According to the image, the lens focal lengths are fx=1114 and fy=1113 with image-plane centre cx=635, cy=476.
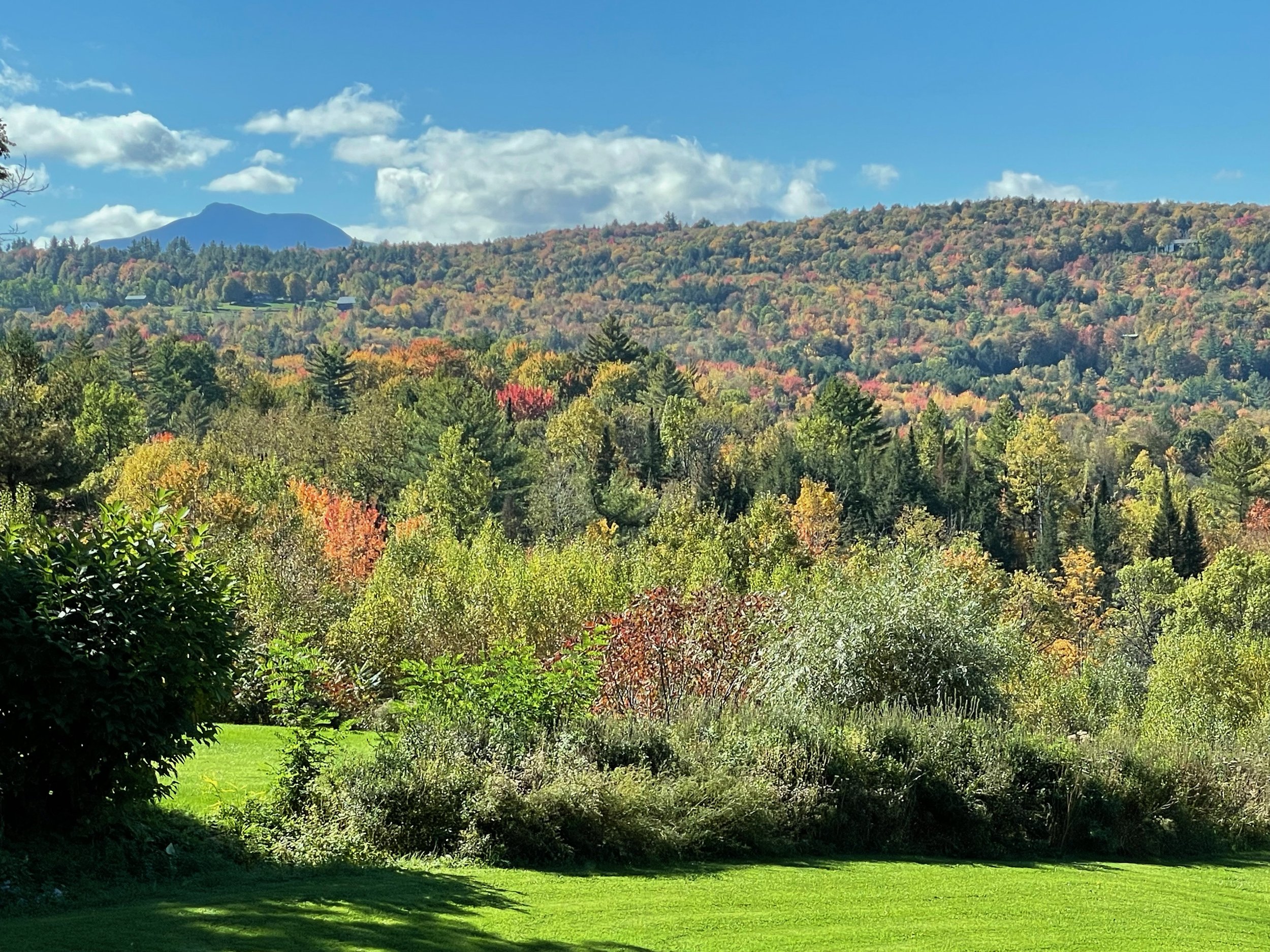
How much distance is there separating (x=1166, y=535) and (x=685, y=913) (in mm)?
67419

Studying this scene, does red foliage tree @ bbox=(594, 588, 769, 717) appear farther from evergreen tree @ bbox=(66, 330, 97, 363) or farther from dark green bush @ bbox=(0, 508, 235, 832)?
evergreen tree @ bbox=(66, 330, 97, 363)

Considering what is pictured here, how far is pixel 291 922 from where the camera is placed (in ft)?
27.1

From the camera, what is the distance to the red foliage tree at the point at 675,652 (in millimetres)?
23156

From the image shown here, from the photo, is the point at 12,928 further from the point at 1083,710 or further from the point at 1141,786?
the point at 1083,710

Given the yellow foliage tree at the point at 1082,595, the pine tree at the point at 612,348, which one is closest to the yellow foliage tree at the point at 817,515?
the yellow foliage tree at the point at 1082,595

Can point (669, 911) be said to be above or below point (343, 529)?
below

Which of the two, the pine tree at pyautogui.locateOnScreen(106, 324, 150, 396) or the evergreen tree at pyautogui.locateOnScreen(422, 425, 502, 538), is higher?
the pine tree at pyautogui.locateOnScreen(106, 324, 150, 396)

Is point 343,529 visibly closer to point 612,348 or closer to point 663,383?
point 663,383

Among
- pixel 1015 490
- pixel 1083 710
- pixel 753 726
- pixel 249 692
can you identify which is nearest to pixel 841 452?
pixel 1015 490

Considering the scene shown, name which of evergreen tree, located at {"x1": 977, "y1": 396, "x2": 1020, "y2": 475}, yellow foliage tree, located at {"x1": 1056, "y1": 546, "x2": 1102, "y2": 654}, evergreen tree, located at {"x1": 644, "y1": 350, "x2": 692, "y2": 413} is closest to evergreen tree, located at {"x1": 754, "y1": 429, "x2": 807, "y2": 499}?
evergreen tree, located at {"x1": 977, "y1": 396, "x2": 1020, "y2": 475}

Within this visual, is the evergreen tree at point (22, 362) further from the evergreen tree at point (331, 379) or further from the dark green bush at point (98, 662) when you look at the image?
the evergreen tree at point (331, 379)

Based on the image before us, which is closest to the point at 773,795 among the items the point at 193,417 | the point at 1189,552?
the point at 1189,552

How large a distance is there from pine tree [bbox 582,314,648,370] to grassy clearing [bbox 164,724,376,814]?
102 m

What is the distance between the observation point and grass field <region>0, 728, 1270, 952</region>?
807 centimetres
